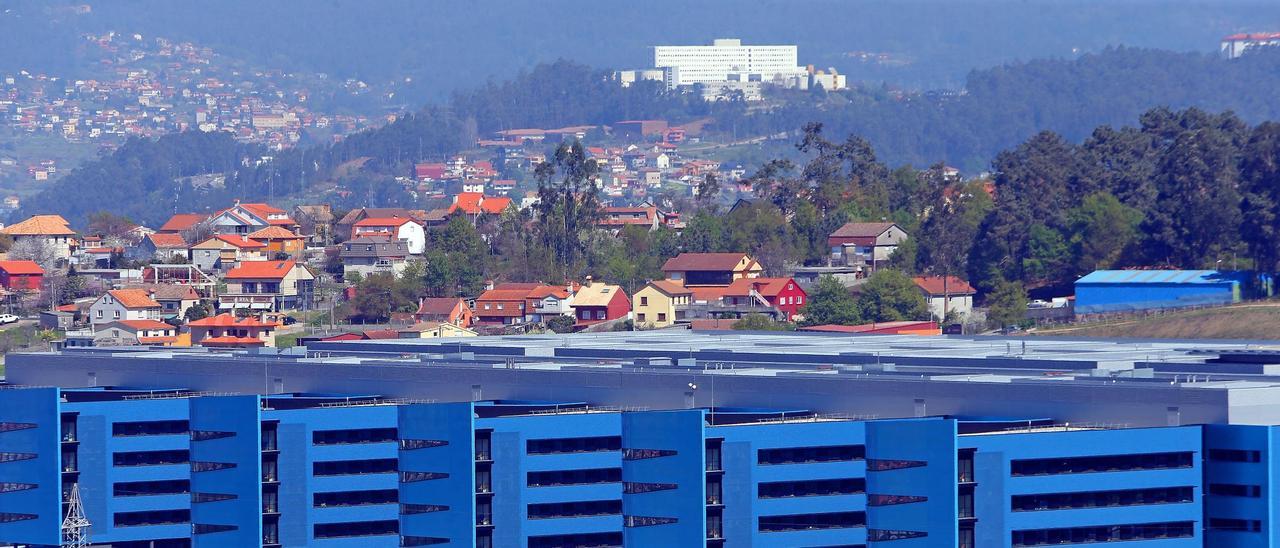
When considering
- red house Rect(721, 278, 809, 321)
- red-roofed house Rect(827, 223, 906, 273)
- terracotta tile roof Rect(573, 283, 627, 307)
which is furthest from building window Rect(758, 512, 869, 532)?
red-roofed house Rect(827, 223, 906, 273)

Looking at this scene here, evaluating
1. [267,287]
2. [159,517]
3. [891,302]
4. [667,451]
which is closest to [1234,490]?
[667,451]

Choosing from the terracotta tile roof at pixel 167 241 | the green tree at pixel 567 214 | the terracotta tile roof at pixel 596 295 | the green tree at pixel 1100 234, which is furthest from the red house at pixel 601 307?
the terracotta tile roof at pixel 167 241

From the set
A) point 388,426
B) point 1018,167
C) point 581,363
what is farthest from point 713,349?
point 1018,167

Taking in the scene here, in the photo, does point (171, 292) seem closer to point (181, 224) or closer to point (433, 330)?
point (433, 330)

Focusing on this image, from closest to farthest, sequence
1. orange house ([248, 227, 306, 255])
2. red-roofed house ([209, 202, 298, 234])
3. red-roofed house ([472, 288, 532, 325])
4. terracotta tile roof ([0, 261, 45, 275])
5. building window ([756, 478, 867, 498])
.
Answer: building window ([756, 478, 867, 498])
red-roofed house ([472, 288, 532, 325])
terracotta tile roof ([0, 261, 45, 275])
orange house ([248, 227, 306, 255])
red-roofed house ([209, 202, 298, 234])

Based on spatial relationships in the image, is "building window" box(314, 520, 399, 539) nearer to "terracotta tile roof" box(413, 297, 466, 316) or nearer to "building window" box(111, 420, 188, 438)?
"building window" box(111, 420, 188, 438)

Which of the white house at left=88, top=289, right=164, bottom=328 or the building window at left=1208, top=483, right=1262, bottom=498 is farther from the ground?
the white house at left=88, top=289, right=164, bottom=328
